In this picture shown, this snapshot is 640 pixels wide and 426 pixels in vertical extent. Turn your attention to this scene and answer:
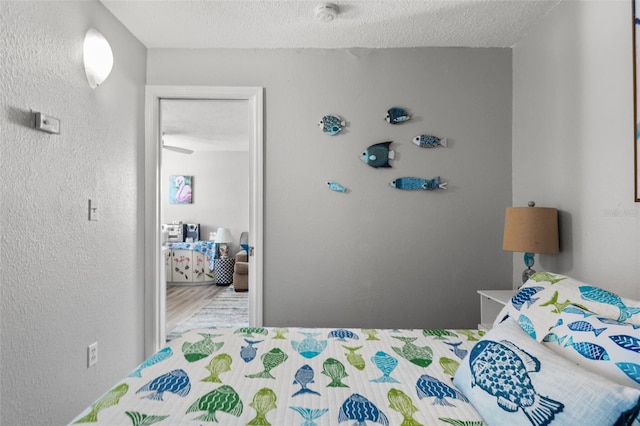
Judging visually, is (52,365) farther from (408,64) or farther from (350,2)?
(408,64)

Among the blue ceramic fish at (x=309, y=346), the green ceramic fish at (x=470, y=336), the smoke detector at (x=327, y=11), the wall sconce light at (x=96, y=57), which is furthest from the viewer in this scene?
the smoke detector at (x=327, y=11)

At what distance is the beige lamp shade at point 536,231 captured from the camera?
1986 millimetres

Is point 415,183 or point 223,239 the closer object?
point 415,183

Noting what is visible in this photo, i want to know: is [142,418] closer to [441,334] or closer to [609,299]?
[441,334]

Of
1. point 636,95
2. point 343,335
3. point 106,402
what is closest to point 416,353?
point 343,335

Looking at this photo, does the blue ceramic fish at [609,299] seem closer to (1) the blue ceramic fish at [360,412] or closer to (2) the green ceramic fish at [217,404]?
(1) the blue ceramic fish at [360,412]

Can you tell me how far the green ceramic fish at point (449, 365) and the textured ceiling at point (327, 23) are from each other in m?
1.96

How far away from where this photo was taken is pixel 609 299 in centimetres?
125

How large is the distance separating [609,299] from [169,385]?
157 cm

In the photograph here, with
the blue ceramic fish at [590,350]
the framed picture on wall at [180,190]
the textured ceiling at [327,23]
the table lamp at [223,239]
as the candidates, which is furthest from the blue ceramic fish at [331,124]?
the framed picture on wall at [180,190]

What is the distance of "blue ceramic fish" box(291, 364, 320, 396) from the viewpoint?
1.21 m

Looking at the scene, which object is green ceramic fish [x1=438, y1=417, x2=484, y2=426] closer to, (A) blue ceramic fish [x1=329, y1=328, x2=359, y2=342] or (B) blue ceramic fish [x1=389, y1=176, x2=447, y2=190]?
(A) blue ceramic fish [x1=329, y1=328, x2=359, y2=342]

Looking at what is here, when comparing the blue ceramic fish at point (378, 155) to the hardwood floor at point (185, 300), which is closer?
the blue ceramic fish at point (378, 155)

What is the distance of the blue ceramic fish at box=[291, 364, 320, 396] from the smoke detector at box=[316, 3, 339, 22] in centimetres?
197
